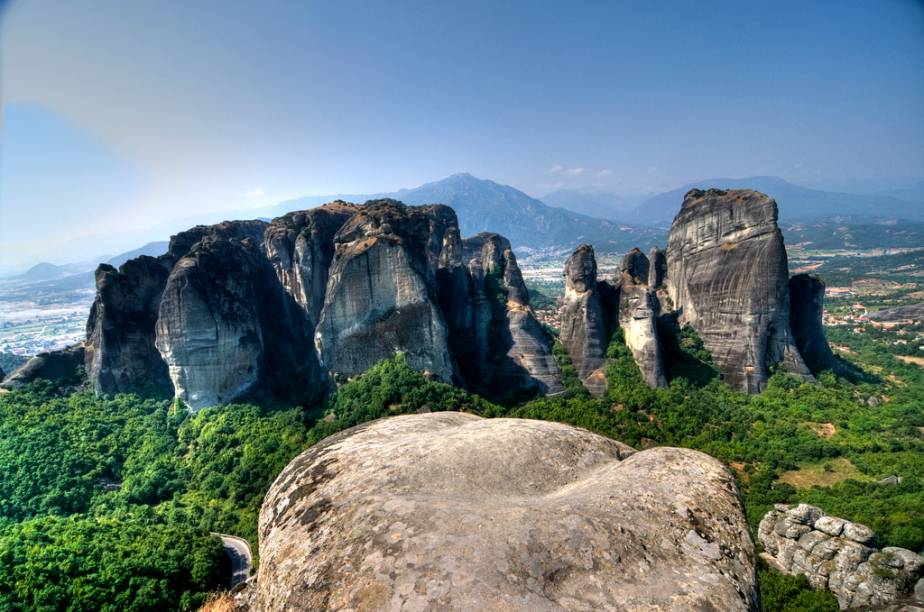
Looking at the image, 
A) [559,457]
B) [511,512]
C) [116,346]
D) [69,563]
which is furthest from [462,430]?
[116,346]

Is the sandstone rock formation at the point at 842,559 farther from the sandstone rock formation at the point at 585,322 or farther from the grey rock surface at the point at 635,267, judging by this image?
the grey rock surface at the point at 635,267

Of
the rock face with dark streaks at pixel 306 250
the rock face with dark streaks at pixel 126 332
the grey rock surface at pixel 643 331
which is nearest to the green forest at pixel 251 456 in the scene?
the grey rock surface at pixel 643 331

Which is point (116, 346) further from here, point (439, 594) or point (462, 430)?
point (439, 594)

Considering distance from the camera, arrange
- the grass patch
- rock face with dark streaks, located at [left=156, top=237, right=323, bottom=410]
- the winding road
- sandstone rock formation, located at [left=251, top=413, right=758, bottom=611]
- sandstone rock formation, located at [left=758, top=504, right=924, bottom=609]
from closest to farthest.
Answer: sandstone rock formation, located at [left=251, top=413, right=758, bottom=611] → sandstone rock formation, located at [left=758, top=504, right=924, bottom=609] → the winding road → the grass patch → rock face with dark streaks, located at [left=156, top=237, right=323, bottom=410]

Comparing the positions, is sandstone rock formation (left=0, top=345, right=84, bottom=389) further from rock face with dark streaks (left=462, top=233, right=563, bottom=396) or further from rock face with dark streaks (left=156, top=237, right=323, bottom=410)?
rock face with dark streaks (left=462, top=233, right=563, bottom=396)

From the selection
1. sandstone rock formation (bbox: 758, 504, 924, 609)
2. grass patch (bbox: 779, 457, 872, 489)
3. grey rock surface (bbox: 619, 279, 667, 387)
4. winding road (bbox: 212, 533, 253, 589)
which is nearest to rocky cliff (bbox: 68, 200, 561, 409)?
grey rock surface (bbox: 619, 279, 667, 387)
